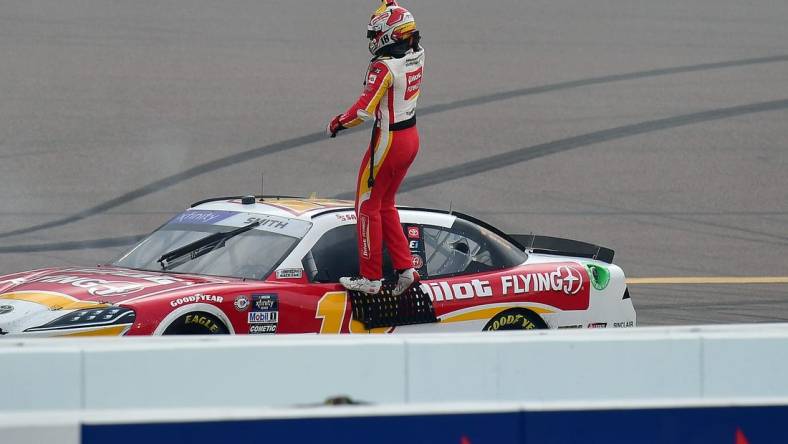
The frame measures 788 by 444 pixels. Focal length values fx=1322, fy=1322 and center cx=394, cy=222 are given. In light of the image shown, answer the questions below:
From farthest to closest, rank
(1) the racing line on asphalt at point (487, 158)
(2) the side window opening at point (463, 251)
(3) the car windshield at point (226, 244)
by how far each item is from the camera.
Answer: (1) the racing line on asphalt at point (487, 158) → (2) the side window opening at point (463, 251) → (3) the car windshield at point (226, 244)

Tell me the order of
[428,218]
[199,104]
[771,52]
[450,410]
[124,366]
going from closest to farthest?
[450,410], [124,366], [428,218], [199,104], [771,52]

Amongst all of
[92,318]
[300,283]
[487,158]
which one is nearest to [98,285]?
[92,318]

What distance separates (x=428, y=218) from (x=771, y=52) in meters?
11.9

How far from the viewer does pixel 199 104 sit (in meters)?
15.7

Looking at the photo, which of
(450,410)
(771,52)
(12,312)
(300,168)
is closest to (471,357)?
(450,410)

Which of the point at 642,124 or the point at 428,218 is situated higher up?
the point at 642,124

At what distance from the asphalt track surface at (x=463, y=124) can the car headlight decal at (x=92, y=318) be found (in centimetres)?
426

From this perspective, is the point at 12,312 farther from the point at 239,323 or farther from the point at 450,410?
the point at 450,410

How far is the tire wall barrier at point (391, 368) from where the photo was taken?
496cm

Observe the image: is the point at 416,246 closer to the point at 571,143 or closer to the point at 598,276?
the point at 598,276

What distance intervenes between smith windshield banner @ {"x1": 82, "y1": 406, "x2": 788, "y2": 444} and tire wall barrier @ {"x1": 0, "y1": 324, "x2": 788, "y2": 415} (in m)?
1.07

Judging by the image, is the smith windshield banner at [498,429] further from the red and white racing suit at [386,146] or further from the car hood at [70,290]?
the red and white racing suit at [386,146]

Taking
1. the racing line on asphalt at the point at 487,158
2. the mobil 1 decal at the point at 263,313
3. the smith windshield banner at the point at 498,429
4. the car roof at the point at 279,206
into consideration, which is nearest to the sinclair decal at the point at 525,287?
the car roof at the point at 279,206

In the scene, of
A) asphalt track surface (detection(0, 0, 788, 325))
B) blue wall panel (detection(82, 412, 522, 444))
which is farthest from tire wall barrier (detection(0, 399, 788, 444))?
asphalt track surface (detection(0, 0, 788, 325))
